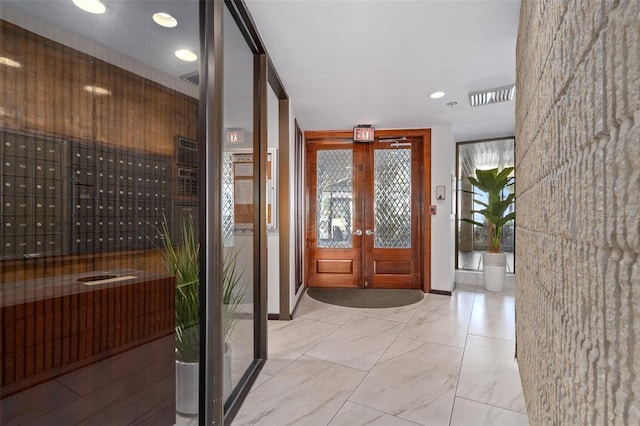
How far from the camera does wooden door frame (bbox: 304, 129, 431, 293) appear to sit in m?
4.21

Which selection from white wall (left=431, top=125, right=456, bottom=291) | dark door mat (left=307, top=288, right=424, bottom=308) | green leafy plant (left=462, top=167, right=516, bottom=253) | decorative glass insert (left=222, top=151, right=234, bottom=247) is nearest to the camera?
decorative glass insert (left=222, top=151, right=234, bottom=247)

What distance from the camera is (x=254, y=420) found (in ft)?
5.27

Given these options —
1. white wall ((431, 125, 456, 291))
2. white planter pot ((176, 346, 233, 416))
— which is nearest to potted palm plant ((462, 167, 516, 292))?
white wall ((431, 125, 456, 291))

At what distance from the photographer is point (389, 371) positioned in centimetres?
211

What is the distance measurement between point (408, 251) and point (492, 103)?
2.23m

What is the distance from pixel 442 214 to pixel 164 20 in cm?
392

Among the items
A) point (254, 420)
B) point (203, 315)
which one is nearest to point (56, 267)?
point (203, 315)

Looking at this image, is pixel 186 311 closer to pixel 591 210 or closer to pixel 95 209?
pixel 95 209

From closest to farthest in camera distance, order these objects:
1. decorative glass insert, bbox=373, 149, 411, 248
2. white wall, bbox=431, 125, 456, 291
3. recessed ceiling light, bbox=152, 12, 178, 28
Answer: recessed ceiling light, bbox=152, 12, 178, 28 → white wall, bbox=431, 125, 456, 291 → decorative glass insert, bbox=373, 149, 411, 248

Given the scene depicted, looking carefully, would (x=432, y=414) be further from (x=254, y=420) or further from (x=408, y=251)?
(x=408, y=251)

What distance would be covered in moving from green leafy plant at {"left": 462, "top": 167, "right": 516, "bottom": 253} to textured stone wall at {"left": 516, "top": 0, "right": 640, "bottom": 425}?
3781 millimetres

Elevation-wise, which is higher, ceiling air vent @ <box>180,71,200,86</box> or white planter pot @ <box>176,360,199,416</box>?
ceiling air vent @ <box>180,71,200,86</box>

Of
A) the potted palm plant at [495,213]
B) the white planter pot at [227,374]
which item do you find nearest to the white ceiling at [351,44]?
the potted palm plant at [495,213]

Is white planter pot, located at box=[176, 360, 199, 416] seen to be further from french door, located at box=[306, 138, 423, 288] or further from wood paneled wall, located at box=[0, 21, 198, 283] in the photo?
french door, located at box=[306, 138, 423, 288]
